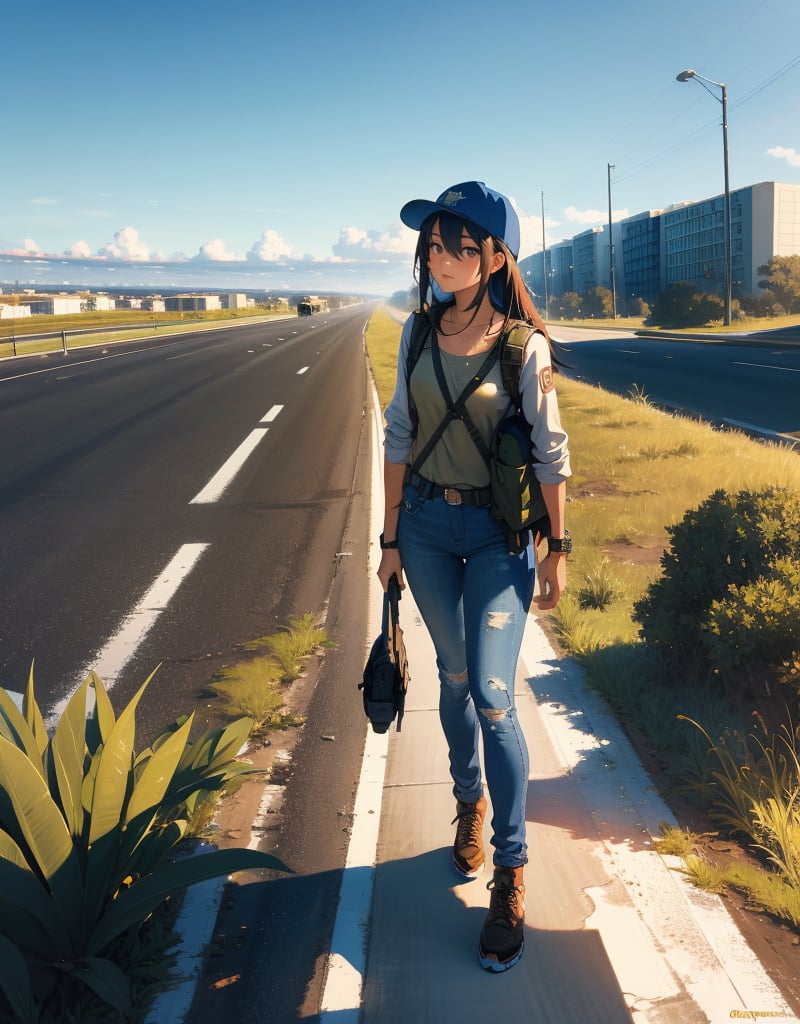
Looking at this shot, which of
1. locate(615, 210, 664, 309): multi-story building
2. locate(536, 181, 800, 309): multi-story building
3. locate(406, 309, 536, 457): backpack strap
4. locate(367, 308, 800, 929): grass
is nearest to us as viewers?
locate(406, 309, 536, 457): backpack strap

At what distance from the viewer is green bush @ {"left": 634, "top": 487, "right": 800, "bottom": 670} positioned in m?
3.81

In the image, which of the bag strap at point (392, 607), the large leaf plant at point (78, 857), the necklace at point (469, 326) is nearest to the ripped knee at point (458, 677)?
the bag strap at point (392, 607)

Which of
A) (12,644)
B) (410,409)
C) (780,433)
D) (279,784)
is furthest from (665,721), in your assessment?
(780,433)

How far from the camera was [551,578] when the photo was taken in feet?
9.61

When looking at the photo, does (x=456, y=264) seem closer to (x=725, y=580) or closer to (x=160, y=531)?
(x=725, y=580)

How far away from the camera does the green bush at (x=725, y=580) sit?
12.5 ft

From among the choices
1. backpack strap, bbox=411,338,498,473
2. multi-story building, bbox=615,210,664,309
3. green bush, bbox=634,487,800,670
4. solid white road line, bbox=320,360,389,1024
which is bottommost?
solid white road line, bbox=320,360,389,1024

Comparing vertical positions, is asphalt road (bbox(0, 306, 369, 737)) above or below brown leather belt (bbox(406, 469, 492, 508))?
below

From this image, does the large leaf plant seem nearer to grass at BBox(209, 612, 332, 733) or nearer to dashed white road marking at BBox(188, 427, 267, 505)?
grass at BBox(209, 612, 332, 733)

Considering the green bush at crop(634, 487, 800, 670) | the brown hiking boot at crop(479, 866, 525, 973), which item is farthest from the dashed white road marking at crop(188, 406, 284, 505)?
the brown hiking boot at crop(479, 866, 525, 973)

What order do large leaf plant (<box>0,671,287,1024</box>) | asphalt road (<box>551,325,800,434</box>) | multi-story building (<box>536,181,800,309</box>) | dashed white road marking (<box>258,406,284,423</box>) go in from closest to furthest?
large leaf plant (<box>0,671,287,1024</box>), asphalt road (<box>551,325,800,434</box>), dashed white road marking (<box>258,406,284,423</box>), multi-story building (<box>536,181,800,309</box>)

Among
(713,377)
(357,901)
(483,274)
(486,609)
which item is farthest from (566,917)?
(713,377)

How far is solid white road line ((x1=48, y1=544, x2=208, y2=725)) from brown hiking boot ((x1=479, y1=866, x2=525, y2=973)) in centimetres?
267

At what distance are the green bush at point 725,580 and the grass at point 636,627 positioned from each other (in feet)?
0.85
